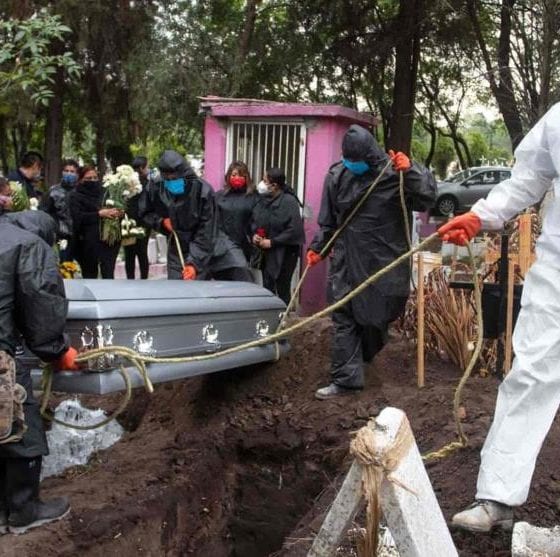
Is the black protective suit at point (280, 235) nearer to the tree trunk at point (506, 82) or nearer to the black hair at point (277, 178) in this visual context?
the black hair at point (277, 178)

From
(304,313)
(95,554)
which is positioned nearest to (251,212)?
(304,313)

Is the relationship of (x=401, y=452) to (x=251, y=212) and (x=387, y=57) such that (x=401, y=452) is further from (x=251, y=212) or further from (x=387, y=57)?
(x=387, y=57)

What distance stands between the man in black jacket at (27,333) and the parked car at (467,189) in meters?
17.8

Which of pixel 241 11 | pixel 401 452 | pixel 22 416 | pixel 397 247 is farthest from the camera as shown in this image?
pixel 241 11

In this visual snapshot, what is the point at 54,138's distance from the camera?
48.7 feet

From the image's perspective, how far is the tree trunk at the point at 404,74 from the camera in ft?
43.2

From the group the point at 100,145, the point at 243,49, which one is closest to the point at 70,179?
the point at 243,49

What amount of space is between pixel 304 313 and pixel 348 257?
2.64 meters

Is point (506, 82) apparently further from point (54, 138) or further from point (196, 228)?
point (54, 138)

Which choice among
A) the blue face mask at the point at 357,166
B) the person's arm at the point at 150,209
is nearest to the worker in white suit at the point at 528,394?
the blue face mask at the point at 357,166

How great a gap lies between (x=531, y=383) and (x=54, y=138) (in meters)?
13.2

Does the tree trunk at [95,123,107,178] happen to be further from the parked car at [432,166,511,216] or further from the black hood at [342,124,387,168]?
the black hood at [342,124,387,168]

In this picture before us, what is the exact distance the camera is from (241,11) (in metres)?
15.2

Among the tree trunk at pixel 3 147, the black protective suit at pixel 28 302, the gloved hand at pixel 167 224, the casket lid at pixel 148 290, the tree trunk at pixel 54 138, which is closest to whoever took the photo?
the black protective suit at pixel 28 302
